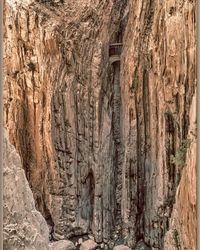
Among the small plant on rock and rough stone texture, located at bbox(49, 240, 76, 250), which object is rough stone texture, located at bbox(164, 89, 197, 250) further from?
rough stone texture, located at bbox(49, 240, 76, 250)

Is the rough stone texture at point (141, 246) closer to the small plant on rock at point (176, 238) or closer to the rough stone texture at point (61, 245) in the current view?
the small plant on rock at point (176, 238)

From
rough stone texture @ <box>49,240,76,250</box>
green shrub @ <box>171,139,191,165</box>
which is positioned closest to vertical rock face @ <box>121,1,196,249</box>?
green shrub @ <box>171,139,191,165</box>

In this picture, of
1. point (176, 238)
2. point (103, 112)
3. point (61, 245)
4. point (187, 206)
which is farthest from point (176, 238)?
point (103, 112)

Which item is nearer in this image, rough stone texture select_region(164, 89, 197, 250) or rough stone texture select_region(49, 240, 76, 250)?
rough stone texture select_region(164, 89, 197, 250)

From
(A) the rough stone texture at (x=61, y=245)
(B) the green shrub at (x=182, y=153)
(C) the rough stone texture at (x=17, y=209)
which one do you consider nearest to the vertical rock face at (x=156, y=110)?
(B) the green shrub at (x=182, y=153)

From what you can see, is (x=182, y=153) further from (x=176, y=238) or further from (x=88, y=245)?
(x=88, y=245)

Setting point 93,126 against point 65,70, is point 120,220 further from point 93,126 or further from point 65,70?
point 65,70
